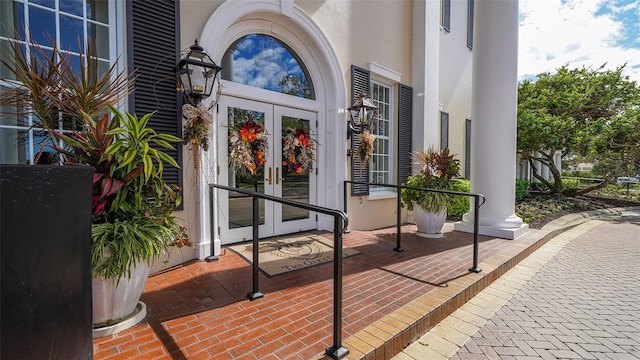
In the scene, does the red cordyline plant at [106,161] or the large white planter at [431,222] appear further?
the large white planter at [431,222]

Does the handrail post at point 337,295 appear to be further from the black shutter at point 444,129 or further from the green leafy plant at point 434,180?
the black shutter at point 444,129

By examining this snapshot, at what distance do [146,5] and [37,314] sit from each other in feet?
10.9

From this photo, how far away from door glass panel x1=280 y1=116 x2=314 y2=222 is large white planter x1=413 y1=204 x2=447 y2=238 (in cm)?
202

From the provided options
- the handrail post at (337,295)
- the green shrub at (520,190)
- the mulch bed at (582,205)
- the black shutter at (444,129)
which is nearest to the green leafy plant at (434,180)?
the mulch bed at (582,205)

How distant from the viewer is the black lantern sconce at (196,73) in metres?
3.29

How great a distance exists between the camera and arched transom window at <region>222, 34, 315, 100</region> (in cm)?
Answer: 419

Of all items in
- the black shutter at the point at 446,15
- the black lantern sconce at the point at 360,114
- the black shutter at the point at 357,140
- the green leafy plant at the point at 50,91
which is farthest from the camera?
the black shutter at the point at 446,15

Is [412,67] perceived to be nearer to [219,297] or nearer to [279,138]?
[279,138]

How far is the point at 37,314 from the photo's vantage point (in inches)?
38.9

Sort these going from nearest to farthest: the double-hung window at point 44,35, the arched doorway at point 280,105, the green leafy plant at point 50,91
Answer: the green leafy plant at point 50,91, the double-hung window at point 44,35, the arched doorway at point 280,105

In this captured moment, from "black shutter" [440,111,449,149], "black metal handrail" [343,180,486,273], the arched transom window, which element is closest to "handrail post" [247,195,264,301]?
"black metal handrail" [343,180,486,273]

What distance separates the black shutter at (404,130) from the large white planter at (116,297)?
207 inches

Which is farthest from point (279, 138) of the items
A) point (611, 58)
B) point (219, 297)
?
point (611, 58)

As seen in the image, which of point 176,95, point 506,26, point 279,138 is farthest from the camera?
point 506,26
